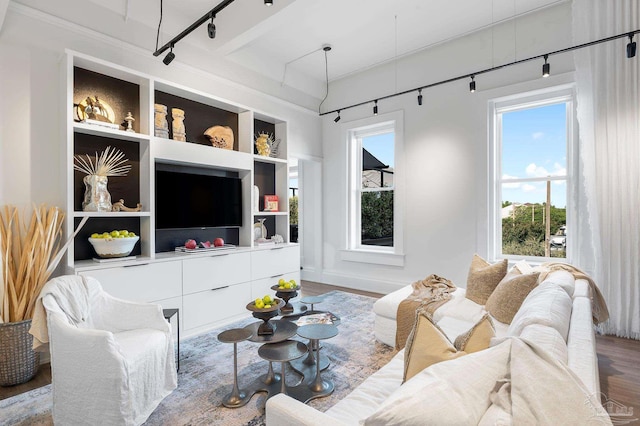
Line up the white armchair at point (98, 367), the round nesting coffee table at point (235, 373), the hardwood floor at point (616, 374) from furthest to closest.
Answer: the hardwood floor at point (616, 374) < the round nesting coffee table at point (235, 373) < the white armchair at point (98, 367)

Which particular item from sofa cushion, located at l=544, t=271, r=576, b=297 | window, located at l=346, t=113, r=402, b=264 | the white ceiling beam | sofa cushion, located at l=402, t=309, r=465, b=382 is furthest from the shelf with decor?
sofa cushion, located at l=544, t=271, r=576, b=297

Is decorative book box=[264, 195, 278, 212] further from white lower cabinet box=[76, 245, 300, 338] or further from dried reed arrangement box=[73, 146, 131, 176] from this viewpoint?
dried reed arrangement box=[73, 146, 131, 176]

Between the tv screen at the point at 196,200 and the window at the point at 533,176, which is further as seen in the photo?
the window at the point at 533,176

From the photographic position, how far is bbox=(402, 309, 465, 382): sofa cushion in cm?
127

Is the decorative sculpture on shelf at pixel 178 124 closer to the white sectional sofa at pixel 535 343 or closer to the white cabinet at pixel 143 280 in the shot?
the white cabinet at pixel 143 280

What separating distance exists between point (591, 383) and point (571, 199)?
11.5 feet

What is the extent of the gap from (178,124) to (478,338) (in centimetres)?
364

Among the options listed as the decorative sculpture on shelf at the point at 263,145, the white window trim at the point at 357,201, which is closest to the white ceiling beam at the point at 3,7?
the decorative sculpture on shelf at the point at 263,145

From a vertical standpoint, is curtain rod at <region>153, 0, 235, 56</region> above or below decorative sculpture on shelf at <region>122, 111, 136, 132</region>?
above

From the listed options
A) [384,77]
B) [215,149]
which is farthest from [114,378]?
[384,77]

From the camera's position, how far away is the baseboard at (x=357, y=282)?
5125 mm

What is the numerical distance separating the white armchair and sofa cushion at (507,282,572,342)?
6.79ft

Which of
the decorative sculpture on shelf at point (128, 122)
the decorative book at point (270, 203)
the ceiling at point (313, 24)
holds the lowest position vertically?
the decorative book at point (270, 203)

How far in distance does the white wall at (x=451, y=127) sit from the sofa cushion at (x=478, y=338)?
10.5 feet
